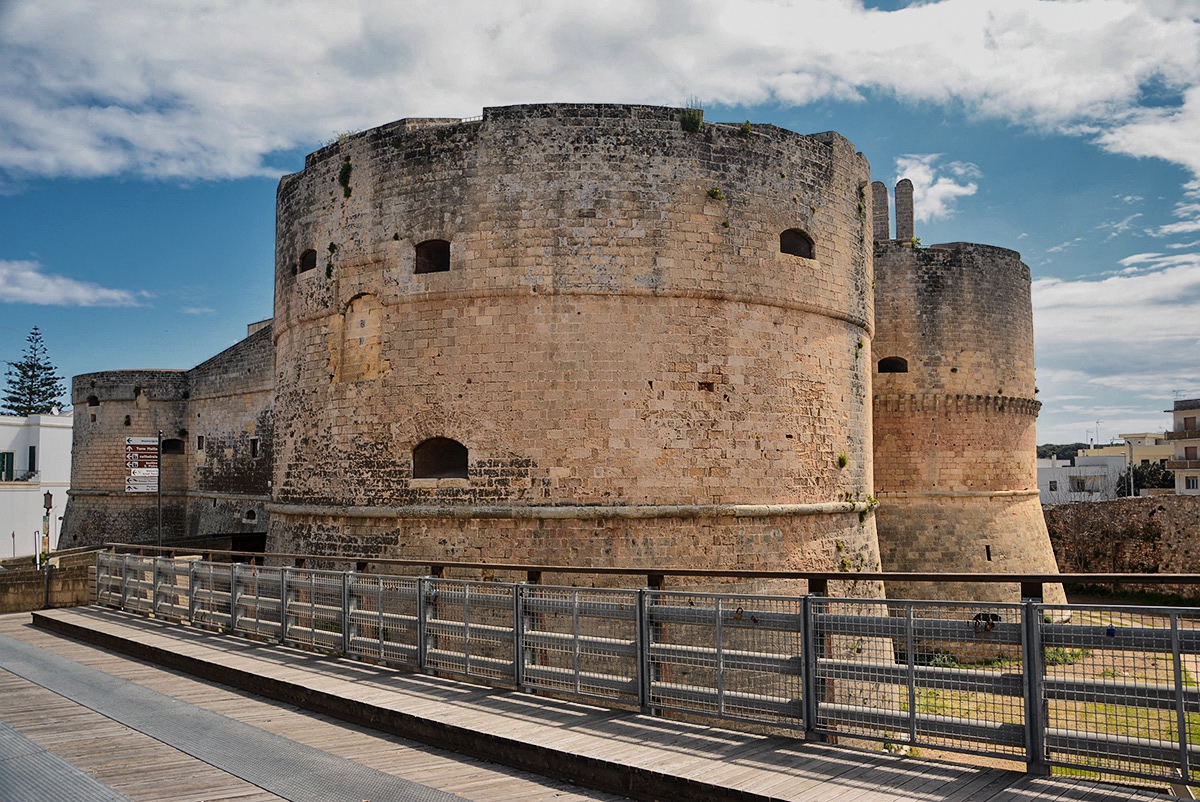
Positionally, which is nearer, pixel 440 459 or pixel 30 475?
pixel 440 459

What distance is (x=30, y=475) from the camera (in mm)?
38594

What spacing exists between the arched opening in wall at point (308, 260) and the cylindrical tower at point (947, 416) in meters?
11.7

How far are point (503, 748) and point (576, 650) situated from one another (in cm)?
97

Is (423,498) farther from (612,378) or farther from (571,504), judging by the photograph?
(612,378)

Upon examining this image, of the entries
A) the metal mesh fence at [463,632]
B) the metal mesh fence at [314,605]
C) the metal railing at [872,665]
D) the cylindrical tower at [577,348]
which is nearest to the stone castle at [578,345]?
the cylindrical tower at [577,348]

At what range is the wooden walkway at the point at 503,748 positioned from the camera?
→ 13.5 ft

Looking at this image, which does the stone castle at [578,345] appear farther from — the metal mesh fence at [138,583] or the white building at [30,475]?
the white building at [30,475]

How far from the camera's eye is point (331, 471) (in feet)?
39.4

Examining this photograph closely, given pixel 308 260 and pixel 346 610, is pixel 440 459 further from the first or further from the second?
pixel 346 610

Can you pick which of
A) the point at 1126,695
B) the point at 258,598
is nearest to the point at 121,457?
the point at 258,598

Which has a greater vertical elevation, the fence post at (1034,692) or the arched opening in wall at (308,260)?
the arched opening in wall at (308,260)

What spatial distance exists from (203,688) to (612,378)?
572 centimetres

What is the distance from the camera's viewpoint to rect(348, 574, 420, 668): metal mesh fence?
273 inches

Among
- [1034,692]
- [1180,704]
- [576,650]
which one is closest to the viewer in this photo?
[1180,704]
